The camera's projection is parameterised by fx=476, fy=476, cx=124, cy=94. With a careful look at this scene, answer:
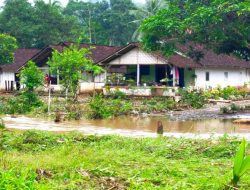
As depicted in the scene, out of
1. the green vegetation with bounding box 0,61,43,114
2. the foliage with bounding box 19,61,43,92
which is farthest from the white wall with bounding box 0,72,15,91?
the foliage with bounding box 19,61,43,92

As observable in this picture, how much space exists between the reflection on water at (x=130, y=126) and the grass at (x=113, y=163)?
18.7ft

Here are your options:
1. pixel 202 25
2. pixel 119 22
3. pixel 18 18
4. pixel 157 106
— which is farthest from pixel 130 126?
pixel 119 22

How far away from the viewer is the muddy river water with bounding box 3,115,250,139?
17.7 meters

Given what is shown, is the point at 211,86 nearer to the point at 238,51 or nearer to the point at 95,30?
the point at 238,51

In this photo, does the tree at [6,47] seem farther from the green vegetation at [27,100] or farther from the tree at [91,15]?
the tree at [91,15]

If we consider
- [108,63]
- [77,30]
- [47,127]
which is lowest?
[47,127]

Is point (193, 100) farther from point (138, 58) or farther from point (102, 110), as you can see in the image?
point (138, 58)

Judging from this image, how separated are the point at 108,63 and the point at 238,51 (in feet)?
41.4

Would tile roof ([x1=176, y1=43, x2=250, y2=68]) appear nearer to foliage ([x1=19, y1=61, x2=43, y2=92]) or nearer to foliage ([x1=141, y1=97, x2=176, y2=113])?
foliage ([x1=141, y1=97, x2=176, y2=113])

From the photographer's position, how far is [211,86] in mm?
40656

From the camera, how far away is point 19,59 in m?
46.7

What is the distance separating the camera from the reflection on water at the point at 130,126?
18031 mm

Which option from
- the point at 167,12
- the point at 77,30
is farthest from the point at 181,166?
the point at 77,30

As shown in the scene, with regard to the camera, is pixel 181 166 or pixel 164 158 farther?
pixel 164 158
